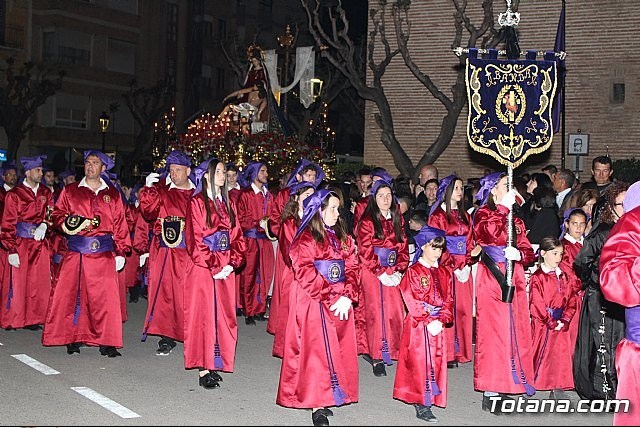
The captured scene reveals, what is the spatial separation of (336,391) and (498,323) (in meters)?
1.63

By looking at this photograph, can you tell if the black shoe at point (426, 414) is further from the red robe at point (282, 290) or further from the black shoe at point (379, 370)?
the black shoe at point (379, 370)

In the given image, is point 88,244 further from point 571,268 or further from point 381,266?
point 571,268

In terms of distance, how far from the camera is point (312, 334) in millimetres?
6762

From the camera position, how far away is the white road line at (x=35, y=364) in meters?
8.45

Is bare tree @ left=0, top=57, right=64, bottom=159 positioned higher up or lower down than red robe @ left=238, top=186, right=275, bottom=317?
higher up

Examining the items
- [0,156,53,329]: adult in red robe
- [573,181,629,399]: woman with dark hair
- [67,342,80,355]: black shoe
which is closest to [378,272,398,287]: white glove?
[573,181,629,399]: woman with dark hair

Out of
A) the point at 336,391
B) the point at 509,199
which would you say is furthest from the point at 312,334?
the point at 509,199

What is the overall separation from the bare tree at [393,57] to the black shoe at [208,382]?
41.7 ft

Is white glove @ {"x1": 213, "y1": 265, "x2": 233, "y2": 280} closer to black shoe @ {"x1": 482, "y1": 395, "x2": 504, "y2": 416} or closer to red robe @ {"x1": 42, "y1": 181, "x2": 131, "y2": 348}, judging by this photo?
red robe @ {"x1": 42, "y1": 181, "x2": 131, "y2": 348}

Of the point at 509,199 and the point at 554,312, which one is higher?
the point at 509,199

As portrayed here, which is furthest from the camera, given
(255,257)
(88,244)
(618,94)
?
(618,94)

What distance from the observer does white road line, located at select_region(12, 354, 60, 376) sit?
332 inches

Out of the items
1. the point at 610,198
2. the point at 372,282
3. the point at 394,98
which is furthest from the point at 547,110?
the point at 394,98

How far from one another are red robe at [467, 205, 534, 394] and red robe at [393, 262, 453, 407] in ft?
1.71
